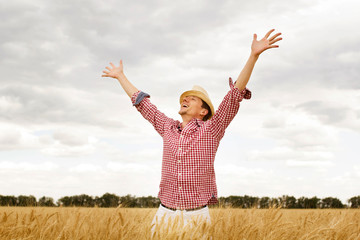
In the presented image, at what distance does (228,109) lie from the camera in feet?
13.3

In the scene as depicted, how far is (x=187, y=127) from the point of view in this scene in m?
4.16

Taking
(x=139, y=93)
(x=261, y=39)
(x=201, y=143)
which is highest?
(x=261, y=39)

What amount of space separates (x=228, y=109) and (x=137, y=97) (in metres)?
1.21

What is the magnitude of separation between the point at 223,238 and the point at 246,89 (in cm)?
156

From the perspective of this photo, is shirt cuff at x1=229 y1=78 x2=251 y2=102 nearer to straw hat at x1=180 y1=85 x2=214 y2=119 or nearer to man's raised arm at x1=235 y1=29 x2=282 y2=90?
man's raised arm at x1=235 y1=29 x2=282 y2=90

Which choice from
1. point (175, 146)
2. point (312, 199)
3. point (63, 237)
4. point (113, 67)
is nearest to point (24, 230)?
point (63, 237)

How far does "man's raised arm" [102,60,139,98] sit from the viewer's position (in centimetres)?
481

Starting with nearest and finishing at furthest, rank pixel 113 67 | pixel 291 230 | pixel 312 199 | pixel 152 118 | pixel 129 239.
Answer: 1. pixel 129 239
2. pixel 291 230
3. pixel 152 118
4. pixel 113 67
5. pixel 312 199

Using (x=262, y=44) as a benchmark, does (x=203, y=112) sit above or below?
below

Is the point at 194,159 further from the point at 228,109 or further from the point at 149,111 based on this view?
the point at 149,111

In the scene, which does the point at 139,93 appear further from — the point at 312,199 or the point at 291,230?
the point at 312,199

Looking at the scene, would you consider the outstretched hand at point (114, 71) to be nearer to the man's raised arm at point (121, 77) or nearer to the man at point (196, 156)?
the man's raised arm at point (121, 77)

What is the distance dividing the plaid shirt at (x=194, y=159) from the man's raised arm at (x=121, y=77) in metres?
0.91

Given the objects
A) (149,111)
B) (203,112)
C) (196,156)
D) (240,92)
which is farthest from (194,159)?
(149,111)
